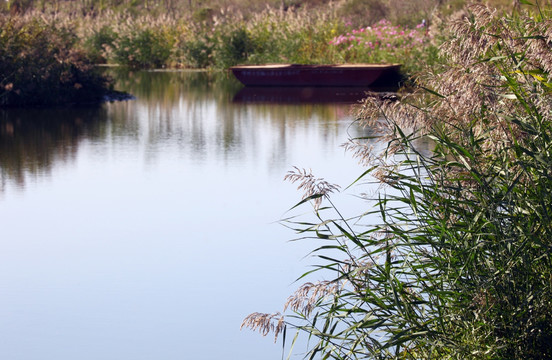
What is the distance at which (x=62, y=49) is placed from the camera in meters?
18.0

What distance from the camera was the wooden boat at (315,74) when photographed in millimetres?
22641

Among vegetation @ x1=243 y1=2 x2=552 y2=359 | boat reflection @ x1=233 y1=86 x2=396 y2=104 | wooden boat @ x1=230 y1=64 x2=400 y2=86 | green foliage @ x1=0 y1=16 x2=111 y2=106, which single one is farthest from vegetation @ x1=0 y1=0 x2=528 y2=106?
vegetation @ x1=243 y1=2 x2=552 y2=359

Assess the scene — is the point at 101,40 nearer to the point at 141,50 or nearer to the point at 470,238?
the point at 141,50

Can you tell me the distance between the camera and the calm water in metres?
5.35

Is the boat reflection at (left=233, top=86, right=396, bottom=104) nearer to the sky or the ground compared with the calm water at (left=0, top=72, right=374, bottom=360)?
nearer to the ground

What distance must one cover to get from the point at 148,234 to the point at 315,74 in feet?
54.3

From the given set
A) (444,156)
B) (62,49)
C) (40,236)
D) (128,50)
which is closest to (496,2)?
(128,50)

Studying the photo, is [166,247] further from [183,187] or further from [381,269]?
[381,269]

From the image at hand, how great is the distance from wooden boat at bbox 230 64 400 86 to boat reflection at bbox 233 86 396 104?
0.87ft

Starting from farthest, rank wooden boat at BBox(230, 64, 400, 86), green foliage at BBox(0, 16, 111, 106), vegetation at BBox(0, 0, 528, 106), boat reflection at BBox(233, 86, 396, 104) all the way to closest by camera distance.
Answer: wooden boat at BBox(230, 64, 400, 86)
boat reflection at BBox(233, 86, 396, 104)
vegetation at BBox(0, 0, 528, 106)
green foliage at BBox(0, 16, 111, 106)

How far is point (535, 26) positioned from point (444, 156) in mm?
782

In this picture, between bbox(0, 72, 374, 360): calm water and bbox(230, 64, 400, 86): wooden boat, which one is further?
bbox(230, 64, 400, 86): wooden boat

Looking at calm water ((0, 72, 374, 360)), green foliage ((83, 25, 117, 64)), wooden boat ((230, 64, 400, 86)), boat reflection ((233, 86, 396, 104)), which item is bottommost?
boat reflection ((233, 86, 396, 104))

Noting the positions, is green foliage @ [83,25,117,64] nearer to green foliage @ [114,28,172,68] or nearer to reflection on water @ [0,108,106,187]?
green foliage @ [114,28,172,68]
